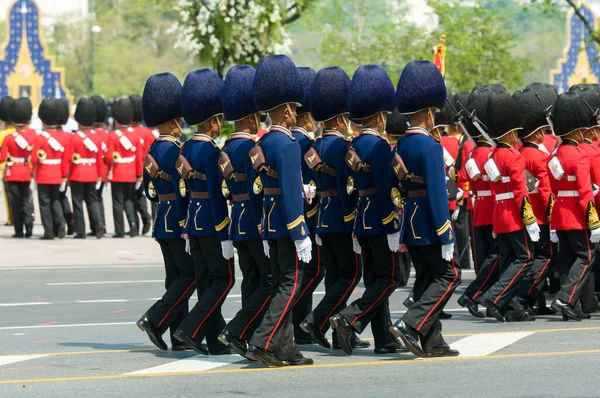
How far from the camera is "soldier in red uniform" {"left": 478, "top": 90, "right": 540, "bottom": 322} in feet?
40.0

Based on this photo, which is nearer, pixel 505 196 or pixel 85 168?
pixel 505 196

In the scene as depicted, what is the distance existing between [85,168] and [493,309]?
34.1 ft

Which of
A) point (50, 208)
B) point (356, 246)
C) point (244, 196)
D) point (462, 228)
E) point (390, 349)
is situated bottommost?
point (50, 208)

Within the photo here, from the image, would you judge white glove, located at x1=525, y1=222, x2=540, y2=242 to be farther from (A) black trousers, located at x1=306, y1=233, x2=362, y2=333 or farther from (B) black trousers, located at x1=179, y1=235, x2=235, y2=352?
(B) black trousers, located at x1=179, y1=235, x2=235, y2=352

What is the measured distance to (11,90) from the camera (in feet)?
189

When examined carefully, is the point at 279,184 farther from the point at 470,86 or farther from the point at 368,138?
the point at 470,86

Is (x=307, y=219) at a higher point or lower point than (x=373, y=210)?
lower

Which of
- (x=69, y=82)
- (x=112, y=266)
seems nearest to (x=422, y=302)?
(x=112, y=266)

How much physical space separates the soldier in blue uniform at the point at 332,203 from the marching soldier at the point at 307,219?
0.14 metres

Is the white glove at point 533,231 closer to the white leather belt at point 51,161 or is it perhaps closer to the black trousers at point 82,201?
the white leather belt at point 51,161

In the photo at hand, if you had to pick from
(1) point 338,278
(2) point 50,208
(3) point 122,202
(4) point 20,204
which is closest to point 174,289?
(1) point 338,278

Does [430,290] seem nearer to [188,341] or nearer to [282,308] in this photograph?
[282,308]

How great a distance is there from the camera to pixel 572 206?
→ 40.8 feet

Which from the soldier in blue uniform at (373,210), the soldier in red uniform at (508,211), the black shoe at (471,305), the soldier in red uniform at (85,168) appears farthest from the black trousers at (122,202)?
the soldier in blue uniform at (373,210)
